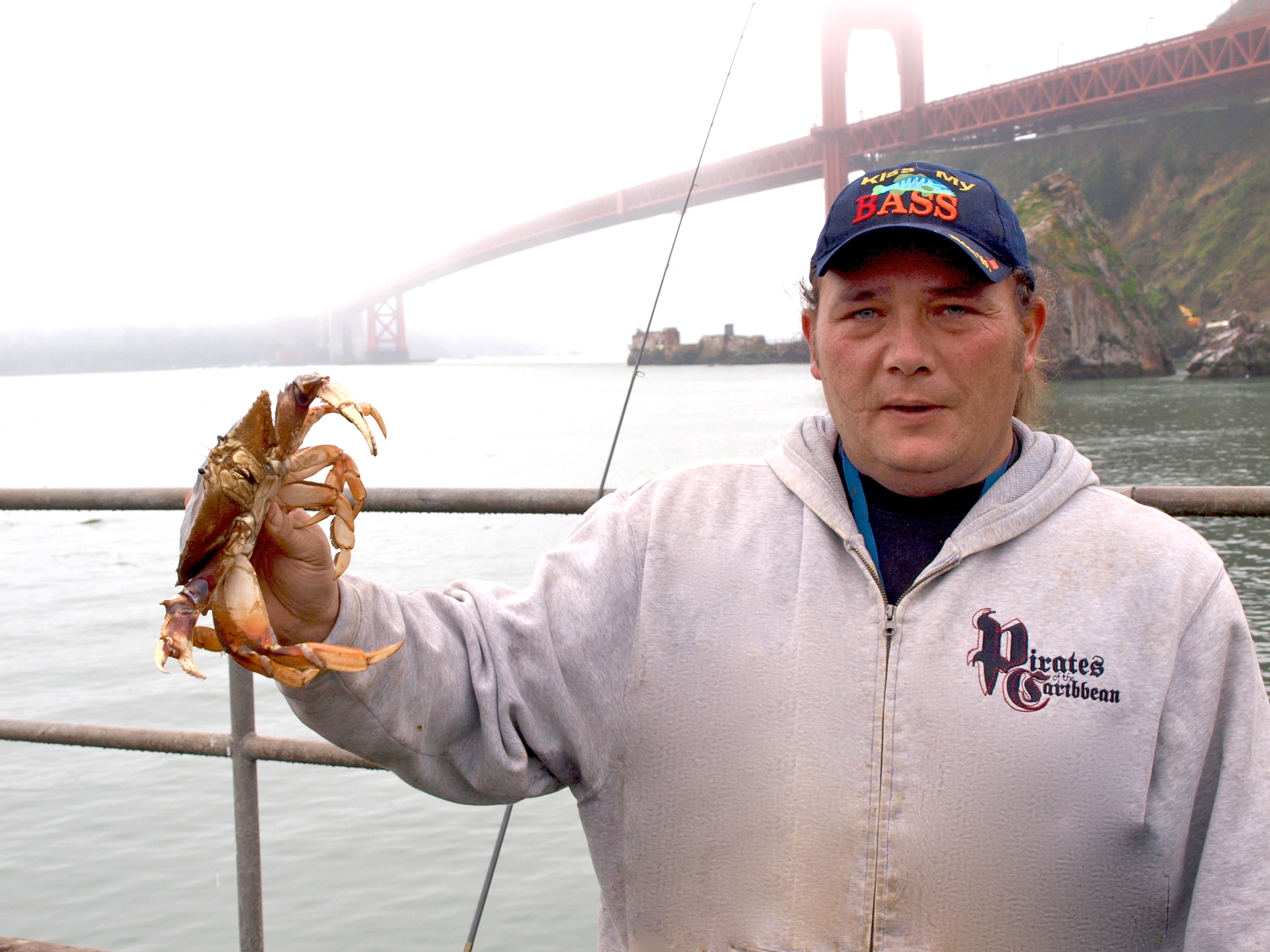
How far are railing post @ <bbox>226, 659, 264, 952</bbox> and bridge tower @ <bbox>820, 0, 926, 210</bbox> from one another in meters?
10.1

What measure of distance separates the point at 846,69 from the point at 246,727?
1134 inches

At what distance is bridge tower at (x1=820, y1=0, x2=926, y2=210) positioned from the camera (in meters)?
13.5

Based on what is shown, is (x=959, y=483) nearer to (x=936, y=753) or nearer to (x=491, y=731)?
(x=936, y=753)

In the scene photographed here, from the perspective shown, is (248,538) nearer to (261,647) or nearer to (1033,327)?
(261,647)

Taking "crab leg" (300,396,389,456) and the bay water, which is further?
the bay water

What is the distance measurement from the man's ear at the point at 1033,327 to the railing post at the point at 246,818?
1.43 m

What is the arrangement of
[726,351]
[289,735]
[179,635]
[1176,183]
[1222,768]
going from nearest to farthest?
[179,635], [1222,768], [289,735], [1176,183], [726,351]

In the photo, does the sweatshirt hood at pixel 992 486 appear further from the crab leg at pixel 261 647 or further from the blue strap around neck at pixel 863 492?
the crab leg at pixel 261 647

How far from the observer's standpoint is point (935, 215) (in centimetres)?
135

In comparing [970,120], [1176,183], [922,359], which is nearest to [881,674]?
[922,359]

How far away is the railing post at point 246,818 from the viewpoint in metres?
2.02

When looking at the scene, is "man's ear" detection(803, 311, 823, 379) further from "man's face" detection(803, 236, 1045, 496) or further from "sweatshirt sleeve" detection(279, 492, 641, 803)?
"sweatshirt sleeve" detection(279, 492, 641, 803)

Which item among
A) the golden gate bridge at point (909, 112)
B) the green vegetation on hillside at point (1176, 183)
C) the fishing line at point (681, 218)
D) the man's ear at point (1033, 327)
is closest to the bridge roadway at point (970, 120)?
the golden gate bridge at point (909, 112)

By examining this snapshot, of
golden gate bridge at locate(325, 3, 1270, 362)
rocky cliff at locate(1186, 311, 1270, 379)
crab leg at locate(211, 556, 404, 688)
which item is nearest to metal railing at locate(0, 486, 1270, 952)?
crab leg at locate(211, 556, 404, 688)
